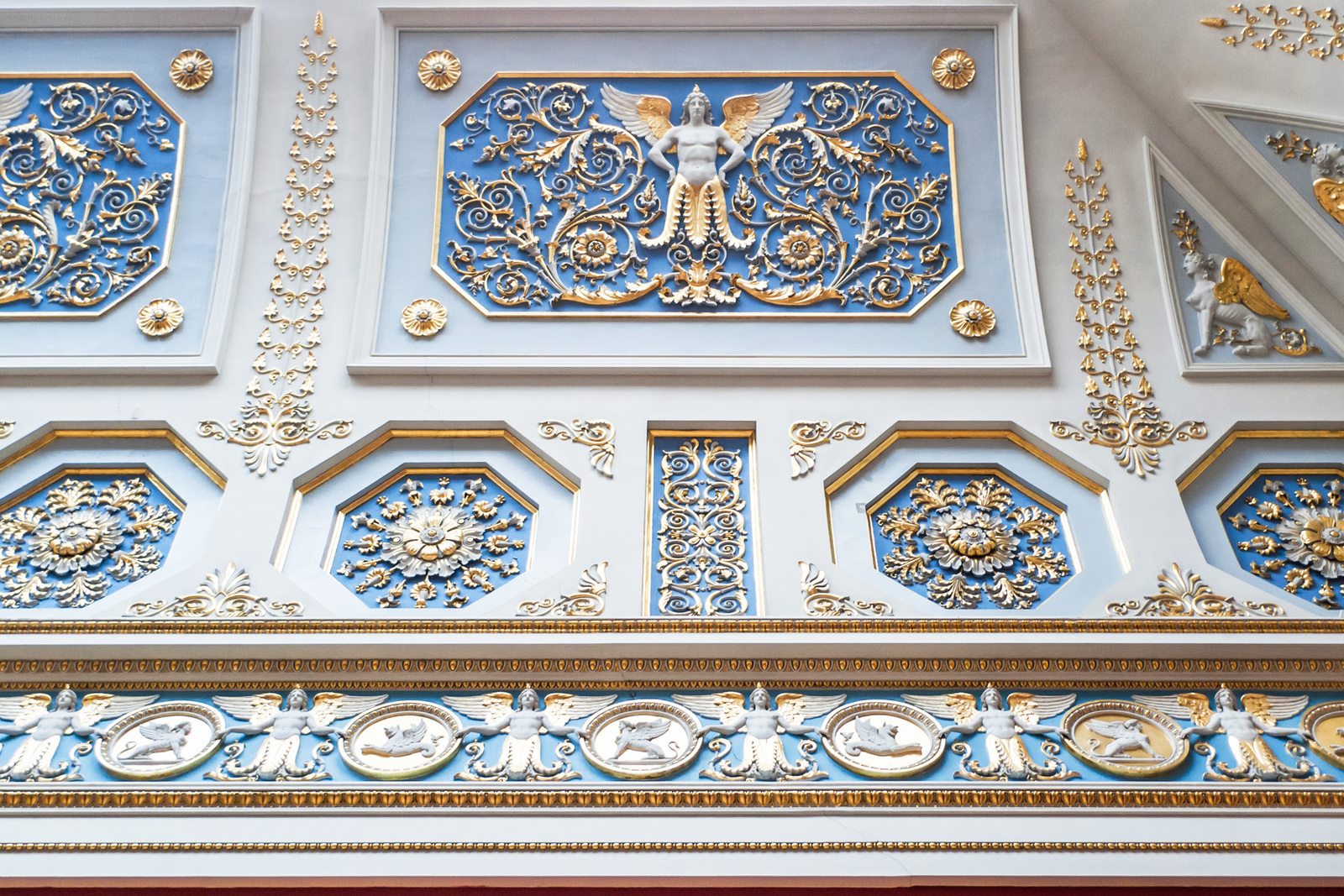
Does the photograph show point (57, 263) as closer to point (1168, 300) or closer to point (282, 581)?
point (282, 581)

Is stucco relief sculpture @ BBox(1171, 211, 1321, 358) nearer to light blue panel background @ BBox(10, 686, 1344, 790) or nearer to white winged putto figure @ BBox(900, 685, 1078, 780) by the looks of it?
light blue panel background @ BBox(10, 686, 1344, 790)

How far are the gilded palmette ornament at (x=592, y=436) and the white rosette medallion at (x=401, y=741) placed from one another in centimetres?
148

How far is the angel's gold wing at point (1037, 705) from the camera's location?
5289 millimetres

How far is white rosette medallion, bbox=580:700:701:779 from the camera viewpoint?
16.7 ft

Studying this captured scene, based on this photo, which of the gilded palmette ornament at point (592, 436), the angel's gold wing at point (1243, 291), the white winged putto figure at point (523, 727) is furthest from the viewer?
the angel's gold wing at point (1243, 291)

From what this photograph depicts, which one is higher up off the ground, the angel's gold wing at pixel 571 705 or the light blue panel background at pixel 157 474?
the light blue panel background at pixel 157 474

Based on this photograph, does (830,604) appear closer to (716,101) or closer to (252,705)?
(252,705)

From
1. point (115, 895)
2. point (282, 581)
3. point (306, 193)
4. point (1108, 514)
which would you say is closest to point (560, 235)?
point (306, 193)

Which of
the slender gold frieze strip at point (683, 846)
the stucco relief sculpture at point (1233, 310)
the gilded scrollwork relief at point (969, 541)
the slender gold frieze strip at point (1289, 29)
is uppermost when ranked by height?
the slender gold frieze strip at point (1289, 29)

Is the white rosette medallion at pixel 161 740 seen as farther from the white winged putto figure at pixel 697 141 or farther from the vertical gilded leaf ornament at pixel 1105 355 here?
the vertical gilded leaf ornament at pixel 1105 355

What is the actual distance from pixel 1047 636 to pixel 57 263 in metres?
5.20

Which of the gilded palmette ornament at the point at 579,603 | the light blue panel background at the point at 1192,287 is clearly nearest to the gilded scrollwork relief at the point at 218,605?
the gilded palmette ornament at the point at 579,603

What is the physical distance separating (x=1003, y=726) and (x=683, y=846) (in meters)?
1.38

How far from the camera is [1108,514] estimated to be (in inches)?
242
